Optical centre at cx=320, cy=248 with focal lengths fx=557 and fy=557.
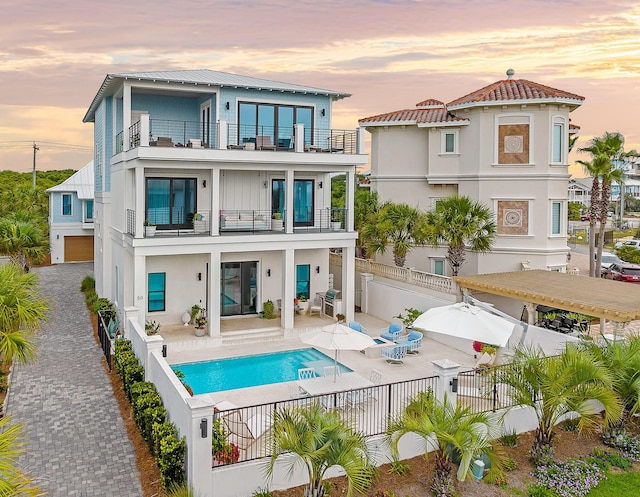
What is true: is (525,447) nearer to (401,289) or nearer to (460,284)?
(460,284)

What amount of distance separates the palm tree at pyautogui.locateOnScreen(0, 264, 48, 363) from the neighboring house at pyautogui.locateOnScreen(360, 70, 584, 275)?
20.7 meters

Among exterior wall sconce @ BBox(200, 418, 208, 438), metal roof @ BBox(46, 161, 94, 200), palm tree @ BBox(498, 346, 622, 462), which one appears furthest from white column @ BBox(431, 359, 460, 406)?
metal roof @ BBox(46, 161, 94, 200)

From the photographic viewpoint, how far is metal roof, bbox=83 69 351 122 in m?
21.2

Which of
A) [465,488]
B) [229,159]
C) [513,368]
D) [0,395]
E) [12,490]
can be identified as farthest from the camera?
[229,159]

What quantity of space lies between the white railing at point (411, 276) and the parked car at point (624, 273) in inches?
647

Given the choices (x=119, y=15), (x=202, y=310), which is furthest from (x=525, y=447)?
(x=119, y=15)

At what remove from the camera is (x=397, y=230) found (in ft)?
82.8

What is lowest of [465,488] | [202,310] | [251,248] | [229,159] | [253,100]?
[465,488]

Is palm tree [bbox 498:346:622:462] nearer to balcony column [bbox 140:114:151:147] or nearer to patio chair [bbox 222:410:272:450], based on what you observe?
patio chair [bbox 222:410:272:450]

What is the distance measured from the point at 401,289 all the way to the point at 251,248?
6991mm

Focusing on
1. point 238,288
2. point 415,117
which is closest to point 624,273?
point 415,117

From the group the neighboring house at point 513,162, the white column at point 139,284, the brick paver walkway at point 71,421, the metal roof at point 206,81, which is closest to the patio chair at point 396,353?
the brick paver walkway at point 71,421

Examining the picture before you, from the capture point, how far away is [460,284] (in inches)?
855

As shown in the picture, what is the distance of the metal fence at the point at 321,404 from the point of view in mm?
11445
